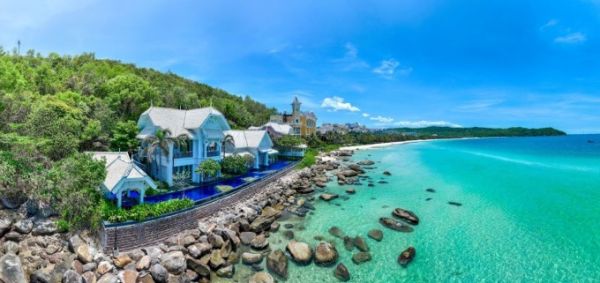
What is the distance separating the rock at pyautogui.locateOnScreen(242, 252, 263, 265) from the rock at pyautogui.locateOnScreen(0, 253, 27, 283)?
7.74 meters

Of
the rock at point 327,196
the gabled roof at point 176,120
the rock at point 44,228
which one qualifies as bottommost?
the rock at point 327,196

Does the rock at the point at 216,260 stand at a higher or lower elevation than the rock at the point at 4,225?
lower

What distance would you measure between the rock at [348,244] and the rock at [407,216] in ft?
16.8

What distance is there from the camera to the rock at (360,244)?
13.6 metres

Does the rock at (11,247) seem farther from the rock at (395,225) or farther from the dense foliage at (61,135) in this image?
the rock at (395,225)

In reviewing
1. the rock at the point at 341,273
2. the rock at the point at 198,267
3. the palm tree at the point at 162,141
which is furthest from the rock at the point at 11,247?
the rock at the point at 341,273

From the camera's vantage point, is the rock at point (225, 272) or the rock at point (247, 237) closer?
the rock at point (225, 272)

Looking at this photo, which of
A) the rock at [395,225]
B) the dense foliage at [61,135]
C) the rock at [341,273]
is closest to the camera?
the rock at [341,273]

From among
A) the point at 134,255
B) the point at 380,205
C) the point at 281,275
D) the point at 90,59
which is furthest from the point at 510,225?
the point at 90,59

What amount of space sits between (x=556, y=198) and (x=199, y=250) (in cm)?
2849

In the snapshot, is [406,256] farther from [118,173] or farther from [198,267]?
[118,173]

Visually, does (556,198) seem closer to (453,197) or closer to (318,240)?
(453,197)

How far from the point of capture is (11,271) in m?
9.60

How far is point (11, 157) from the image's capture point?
13602 millimetres
